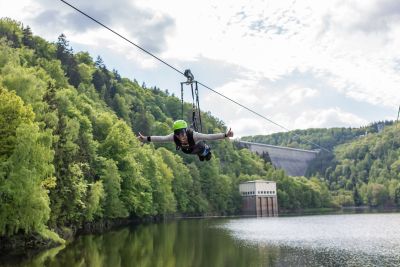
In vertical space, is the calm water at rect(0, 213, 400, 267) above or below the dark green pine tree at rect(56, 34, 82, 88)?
below

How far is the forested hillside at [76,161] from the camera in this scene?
43.8 m

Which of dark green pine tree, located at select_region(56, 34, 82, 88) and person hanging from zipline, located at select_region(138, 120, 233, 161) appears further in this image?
dark green pine tree, located at select_region(56, 34, 82, 88)

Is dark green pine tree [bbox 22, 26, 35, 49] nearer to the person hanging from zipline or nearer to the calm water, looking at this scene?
the calm water

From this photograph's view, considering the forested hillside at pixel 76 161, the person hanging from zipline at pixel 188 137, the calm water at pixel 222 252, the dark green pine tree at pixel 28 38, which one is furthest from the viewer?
the dark green pine tree at pixel 28 38

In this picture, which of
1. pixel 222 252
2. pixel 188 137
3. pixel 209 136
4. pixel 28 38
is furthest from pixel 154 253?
pixel 28 38

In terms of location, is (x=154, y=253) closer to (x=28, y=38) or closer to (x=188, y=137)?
(x=188, y=137)

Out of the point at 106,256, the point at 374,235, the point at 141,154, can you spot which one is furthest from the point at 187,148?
the point at 141,154

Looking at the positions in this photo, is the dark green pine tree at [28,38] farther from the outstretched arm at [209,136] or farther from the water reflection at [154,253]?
the outstretched arm at [209,136]

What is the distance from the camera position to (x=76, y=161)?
64.9 metres

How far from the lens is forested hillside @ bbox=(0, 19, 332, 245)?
43750 mm

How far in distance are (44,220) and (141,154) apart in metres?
55.8

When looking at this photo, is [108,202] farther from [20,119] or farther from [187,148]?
[187,148]

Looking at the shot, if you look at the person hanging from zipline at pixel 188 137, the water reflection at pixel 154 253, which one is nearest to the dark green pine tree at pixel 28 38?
the water reflection at pixel 154 253

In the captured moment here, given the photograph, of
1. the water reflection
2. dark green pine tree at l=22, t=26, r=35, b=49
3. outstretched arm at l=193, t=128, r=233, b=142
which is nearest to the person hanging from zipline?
outstretched arm at l=193, t=128, r=233, b=142
